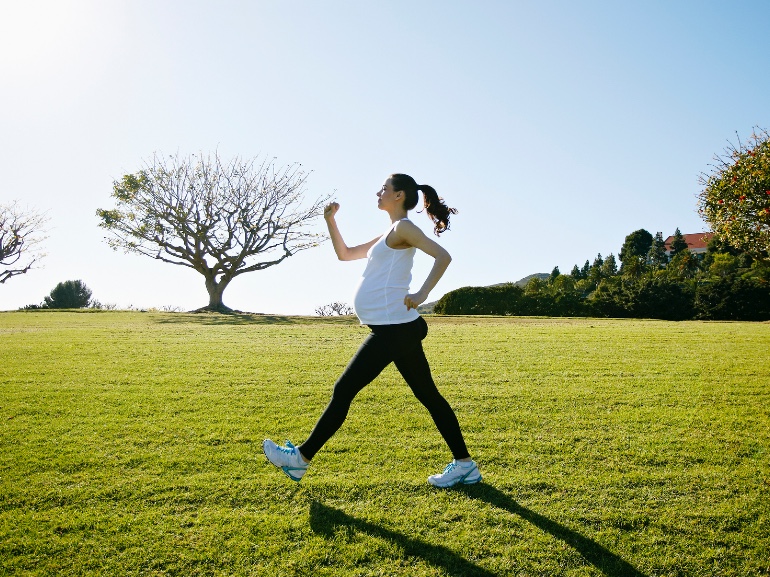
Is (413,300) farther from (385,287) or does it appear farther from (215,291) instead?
(215,291)

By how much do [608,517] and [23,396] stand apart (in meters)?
6.90

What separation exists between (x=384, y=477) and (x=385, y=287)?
1.47 metres

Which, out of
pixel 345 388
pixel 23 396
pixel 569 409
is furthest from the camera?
pixel 23 396

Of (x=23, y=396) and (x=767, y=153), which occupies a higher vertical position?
(x=767, y=153)

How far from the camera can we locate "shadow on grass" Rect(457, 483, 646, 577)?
3.02 m

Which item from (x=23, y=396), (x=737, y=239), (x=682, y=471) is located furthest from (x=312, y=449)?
(x=737, y=239)

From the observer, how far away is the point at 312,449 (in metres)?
4.14

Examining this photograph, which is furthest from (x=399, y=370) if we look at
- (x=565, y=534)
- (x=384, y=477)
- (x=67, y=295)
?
(x=67, y=295)

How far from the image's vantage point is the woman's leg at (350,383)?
13.3 ft

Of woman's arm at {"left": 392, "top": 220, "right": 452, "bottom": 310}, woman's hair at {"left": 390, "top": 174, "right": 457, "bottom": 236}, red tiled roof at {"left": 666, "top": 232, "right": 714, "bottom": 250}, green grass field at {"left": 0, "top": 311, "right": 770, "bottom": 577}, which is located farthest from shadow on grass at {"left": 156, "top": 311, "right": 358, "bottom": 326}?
red tiled roof at {"left": 666, "top": 232, "right": 714, "bottom": 250}

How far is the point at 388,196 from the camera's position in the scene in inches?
172

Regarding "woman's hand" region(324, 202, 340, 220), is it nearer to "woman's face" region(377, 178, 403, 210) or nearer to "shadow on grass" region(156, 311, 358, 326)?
"woman's face" region(377, 178, 403, 210)

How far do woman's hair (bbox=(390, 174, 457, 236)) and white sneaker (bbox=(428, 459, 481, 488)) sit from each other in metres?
1.90

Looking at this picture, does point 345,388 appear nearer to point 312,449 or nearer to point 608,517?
point 312,449
